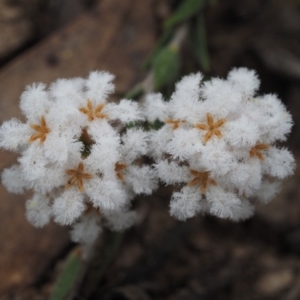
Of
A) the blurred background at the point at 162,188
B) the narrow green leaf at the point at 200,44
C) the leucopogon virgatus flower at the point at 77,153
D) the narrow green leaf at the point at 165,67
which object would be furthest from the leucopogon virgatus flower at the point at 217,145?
the narrow green leaf at the point at 200,44

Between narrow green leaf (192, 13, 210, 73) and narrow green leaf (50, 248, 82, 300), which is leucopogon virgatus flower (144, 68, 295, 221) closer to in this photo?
narrow green leaf (50, 248, 82, 300)

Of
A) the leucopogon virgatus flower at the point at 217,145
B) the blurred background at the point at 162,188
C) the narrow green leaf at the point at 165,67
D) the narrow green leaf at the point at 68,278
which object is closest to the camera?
the leucopogon virgatus flower at the point at 217,145

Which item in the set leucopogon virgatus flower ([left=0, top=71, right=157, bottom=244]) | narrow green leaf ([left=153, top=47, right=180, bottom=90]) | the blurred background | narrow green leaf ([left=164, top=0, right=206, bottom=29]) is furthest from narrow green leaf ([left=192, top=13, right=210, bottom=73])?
leucopogon virgatus flower ([left=0, top=71, right=157, bottom=244])

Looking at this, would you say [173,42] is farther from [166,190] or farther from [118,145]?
[118,145]

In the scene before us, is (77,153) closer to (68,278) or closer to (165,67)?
(68,278)

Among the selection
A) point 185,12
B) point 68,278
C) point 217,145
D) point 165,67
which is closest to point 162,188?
point 165,67

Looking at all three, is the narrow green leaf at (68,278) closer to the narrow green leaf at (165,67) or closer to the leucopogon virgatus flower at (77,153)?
the leucopogon virgatus flower at (77,153)
